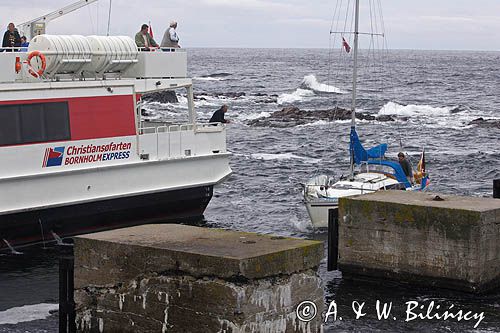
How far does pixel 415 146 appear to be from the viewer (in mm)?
44781

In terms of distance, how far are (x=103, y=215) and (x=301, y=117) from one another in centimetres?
3644

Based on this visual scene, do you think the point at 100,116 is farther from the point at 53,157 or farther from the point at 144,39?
the point at 144,39

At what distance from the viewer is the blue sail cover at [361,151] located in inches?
1051

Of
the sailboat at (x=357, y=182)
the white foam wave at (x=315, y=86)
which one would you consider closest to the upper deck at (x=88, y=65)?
the sailboat at (x=357, y=182)

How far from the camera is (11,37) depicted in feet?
A: 74.7

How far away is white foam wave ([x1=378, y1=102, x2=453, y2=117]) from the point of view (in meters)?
63.5

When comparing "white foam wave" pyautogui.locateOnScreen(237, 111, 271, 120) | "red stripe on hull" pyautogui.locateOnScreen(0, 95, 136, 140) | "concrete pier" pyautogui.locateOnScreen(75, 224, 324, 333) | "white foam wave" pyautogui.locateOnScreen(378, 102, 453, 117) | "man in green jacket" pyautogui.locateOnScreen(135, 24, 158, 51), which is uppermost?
"man in green jacket" pyautogui.locateOnScreen(135, 24, 158, 51)

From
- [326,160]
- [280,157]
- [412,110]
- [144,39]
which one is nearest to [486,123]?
[412,110]

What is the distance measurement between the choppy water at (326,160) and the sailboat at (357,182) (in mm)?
720

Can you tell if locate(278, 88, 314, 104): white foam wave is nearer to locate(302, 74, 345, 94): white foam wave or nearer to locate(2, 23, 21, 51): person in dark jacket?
locate(302, 74, 345, 94): white foam wave

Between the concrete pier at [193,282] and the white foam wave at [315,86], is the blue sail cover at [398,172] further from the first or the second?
the white foam wave at [315,86]

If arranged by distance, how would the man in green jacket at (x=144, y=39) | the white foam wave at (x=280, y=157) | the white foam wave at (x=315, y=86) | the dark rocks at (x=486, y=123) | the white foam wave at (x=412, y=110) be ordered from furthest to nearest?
the white foam wave at (x=315, y=86), the white foam wave at (x=412, y=110), the dark rocks at (x=486, y=123), the white foam wave at (x=280, y=157), the man in green jacket at (x=144, y=39)

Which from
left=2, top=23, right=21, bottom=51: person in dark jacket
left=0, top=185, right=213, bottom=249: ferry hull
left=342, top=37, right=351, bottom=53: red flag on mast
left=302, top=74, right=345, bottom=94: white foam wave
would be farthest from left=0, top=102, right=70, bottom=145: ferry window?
left=302, top=74, right=345, bottom=94: white foam wave

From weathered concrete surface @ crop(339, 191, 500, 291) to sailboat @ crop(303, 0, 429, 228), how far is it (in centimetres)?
531
